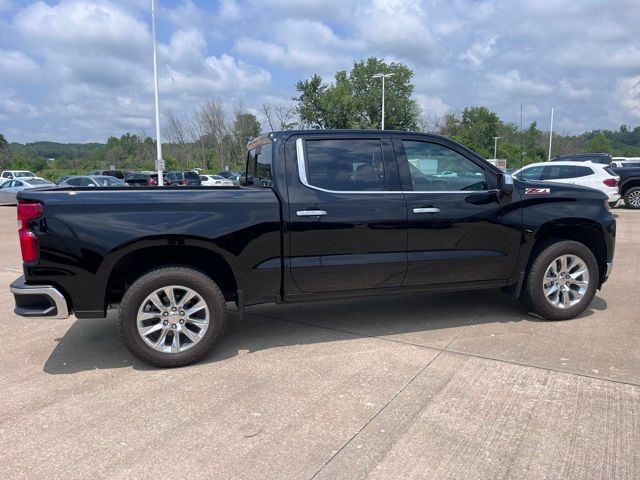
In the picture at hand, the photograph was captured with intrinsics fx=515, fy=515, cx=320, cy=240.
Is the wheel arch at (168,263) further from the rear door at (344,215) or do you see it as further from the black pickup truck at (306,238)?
the rear door at (344,215)

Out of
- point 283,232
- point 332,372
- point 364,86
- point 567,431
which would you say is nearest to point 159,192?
point 283,232

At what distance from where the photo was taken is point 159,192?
13.3 feet

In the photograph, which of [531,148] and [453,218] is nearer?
[453,218]

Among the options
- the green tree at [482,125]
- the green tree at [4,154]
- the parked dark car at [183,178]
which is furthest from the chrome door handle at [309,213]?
Answer: the green tree at [482,125]

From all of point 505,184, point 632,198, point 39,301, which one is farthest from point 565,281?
point 632,198

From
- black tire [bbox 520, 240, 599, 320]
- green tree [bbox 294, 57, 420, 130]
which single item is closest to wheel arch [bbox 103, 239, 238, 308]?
black tire [bbox 520, 240, 599, 320]

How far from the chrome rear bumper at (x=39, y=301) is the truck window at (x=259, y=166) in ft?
6.16

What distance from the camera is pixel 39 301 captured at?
3879mm

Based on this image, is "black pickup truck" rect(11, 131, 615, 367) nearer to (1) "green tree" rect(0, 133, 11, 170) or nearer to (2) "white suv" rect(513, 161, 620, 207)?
(2) "white suv" rect(513, 161, 620, 207)

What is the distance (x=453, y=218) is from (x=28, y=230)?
344 centimetres

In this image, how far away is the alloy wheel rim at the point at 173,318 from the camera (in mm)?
4012

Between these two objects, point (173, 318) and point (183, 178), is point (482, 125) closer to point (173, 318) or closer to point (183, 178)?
point (183, 178)

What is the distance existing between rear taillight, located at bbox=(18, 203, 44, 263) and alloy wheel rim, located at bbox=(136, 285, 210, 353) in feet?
2.82

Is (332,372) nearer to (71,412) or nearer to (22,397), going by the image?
(71,412)
